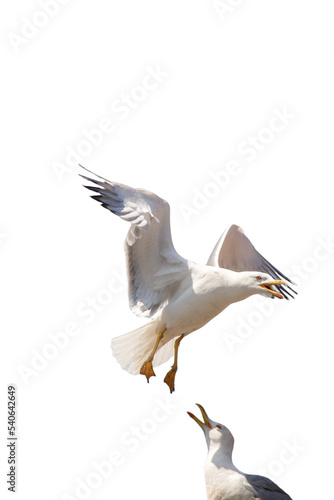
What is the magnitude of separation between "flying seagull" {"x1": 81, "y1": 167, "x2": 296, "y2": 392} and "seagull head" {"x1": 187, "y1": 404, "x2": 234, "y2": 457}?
0.40 m

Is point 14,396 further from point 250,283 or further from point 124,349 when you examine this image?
point 250,283

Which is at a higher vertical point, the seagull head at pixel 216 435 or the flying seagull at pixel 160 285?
the flying seagull at pixel 160 285

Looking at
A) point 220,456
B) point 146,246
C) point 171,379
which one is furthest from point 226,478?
point 146,246

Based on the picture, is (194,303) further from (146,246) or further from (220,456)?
(220,456)

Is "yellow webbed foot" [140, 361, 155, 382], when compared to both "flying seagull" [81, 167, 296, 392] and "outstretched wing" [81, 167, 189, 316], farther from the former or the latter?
"outstretched wing" [81, 167, 189, 316]

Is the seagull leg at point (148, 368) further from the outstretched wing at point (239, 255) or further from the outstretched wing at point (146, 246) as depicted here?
the outstretched wing at point (239, 255)

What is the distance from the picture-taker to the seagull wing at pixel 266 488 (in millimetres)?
9875

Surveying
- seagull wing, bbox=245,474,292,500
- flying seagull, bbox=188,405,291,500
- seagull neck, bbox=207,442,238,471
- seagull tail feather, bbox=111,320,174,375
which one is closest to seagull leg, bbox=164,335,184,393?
seagull tail feather, bbox=111,320,174,375

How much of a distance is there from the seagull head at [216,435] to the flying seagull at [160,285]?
1.32 ft

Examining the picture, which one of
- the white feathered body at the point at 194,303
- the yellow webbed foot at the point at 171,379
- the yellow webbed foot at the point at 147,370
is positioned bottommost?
the yellow webbed foot at the point at 147,370

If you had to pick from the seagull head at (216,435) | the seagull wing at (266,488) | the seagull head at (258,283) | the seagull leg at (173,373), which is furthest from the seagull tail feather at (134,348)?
the seagull wing at (266,488)

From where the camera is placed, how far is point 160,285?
10578 mm

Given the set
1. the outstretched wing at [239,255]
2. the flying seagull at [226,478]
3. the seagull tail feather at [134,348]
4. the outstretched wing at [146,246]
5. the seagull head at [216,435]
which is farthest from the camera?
the outstretched wing at [239,255]

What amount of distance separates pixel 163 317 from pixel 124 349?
0.64 meters
